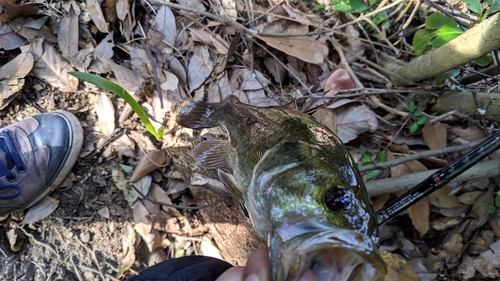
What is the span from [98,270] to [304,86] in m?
1.94

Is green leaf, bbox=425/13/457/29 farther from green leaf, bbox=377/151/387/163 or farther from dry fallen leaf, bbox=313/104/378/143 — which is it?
green leaf, bbox=377/151/387/163

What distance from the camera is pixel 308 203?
1.23 meters

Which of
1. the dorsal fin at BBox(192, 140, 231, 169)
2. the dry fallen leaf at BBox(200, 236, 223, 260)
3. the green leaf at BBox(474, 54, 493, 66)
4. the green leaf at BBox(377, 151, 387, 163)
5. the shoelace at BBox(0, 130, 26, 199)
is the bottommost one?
the dry fallen leaf at BBox(200, 236, 223, 260)

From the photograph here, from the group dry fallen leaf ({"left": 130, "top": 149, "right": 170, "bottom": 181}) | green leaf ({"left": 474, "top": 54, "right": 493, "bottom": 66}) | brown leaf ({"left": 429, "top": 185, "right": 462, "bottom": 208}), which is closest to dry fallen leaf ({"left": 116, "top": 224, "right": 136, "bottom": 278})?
dry fallen leaf ({"left": 130, "top": 149, "right": 170, "bottom": 181})

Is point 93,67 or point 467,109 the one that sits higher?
point 467,109

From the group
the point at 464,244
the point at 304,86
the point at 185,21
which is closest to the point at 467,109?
the point at 464,244

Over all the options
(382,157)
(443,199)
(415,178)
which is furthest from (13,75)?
(443,199)

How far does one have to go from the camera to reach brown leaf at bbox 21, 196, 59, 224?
254 centimetres

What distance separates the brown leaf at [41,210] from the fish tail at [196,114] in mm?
1231

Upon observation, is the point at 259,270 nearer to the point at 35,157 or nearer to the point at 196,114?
the point at 196,114

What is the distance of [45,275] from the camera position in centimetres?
247

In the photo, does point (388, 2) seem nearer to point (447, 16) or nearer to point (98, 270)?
point (447, 16)

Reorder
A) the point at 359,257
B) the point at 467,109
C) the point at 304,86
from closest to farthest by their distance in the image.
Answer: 1. the point at 359,257
2. the point at 467,109
3. the point at 304,86

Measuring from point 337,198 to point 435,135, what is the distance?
1.57m
